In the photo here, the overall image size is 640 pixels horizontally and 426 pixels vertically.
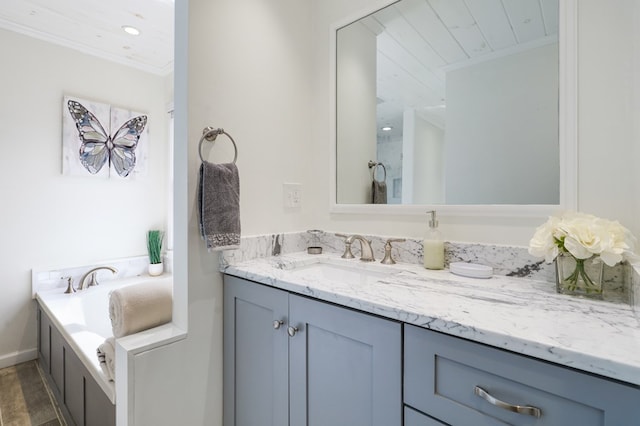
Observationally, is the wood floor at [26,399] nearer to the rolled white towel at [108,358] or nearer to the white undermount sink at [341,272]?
the rolled white towel at [108,358]

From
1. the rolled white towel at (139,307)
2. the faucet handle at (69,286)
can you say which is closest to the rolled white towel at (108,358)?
the rolled white towel at (139,307)

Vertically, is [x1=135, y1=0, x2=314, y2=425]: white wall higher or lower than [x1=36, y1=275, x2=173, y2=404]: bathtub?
higher

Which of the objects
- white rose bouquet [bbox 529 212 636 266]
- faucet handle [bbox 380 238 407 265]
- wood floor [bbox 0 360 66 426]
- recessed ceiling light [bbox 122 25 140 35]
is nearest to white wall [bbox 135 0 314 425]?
faucet handle [bbox 380 238 407 265]

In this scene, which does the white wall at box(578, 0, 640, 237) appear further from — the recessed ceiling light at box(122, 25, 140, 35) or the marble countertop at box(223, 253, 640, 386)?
the recessed ceiling light at box(122, 25, 140, 35)

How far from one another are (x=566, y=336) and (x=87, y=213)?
3093mm

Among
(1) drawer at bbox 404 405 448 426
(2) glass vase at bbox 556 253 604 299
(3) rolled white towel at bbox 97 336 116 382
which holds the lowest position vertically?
(3) rolled white towel at bbox 97 336 116 382

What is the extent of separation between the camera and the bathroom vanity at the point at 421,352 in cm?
53

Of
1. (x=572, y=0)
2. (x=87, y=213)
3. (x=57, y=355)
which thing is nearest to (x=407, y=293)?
(x=572, y=0)

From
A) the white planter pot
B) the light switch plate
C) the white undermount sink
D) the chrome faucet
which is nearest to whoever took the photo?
the white undermount sink

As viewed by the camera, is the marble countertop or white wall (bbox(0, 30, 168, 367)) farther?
white wall (bbox(0, 30, 168, 367))

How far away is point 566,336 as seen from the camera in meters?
0.57

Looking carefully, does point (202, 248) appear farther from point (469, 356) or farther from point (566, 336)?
point (566, 336)

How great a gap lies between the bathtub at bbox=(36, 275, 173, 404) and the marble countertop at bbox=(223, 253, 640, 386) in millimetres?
844

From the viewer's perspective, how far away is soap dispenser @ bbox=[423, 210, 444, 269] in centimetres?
117
